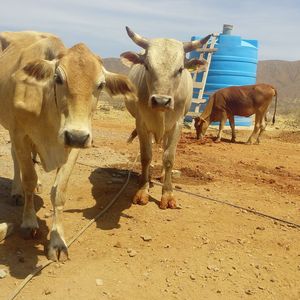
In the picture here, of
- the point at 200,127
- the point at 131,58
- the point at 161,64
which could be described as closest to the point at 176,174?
the point at 131,58

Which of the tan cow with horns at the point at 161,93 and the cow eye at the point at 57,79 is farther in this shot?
the tan cow with horns at the point at 161,93

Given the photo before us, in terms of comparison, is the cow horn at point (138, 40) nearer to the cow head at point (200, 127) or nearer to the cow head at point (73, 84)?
the cow head at point (73, 84)

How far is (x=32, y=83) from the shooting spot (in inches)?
146

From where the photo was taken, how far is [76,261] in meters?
4.01

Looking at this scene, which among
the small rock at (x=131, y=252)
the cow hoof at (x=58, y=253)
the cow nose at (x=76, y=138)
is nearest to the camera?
the cow nose at (x=76, y=138)

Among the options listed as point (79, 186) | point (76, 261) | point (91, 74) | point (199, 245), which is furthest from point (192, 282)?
point (79, 186)

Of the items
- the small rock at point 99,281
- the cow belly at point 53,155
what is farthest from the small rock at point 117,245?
the cow belly at point 53,155

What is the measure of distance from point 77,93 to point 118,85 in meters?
0.60

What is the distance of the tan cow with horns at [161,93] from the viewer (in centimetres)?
501

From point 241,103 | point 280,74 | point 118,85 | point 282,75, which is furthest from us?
point 280,74

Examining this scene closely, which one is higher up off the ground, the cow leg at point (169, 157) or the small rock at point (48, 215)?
the cow leg at point (169, 157)

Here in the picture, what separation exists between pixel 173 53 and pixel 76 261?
2.68 meters

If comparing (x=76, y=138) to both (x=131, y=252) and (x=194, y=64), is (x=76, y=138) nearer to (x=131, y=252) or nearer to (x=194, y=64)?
(x=131, y=252)

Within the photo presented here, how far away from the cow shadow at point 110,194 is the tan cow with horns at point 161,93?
0.27m
